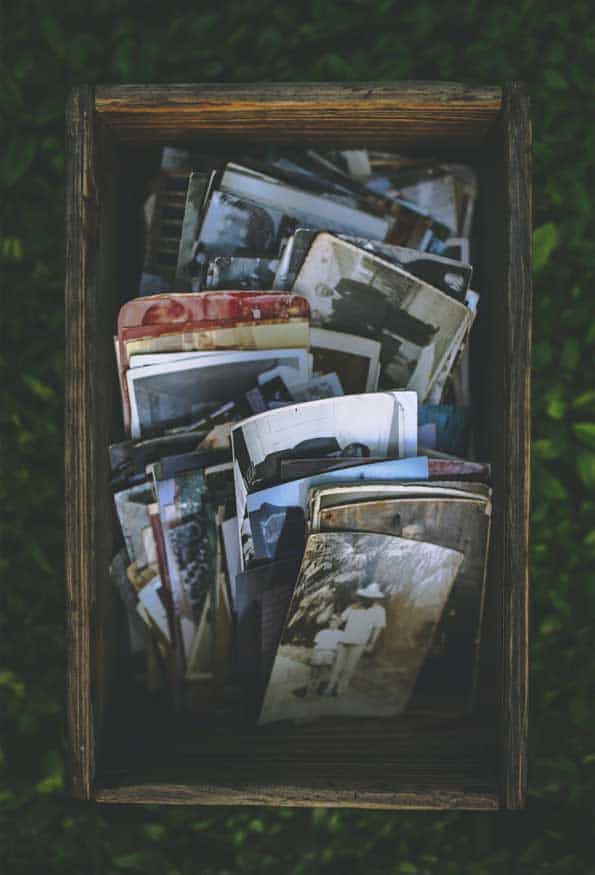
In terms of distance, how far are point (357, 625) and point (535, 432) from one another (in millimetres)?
393

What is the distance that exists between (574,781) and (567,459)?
1.38 feet

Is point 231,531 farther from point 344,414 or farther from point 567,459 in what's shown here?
point 567,459

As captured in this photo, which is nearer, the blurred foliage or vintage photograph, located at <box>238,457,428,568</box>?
vintage photograph, located at <box>238,457,428,568</box>

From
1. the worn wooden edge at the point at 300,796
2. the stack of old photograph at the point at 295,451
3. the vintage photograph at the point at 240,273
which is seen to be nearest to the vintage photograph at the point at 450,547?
the stack of old photograph at the point at 295,451

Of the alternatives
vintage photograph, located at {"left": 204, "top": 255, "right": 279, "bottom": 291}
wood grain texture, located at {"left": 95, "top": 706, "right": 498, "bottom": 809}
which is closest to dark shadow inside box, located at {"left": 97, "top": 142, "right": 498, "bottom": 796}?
wood grain texture, located at {"left": 95, "top": 706, "right": 498, "bottom": 809}

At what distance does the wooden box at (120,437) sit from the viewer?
730 mm

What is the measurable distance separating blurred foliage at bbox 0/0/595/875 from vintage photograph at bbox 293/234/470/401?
24 cm

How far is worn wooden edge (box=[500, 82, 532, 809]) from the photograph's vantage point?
2.39 ft

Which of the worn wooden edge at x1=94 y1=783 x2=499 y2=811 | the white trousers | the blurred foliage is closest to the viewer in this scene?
the worn wooden edge at x1=94 y1=783 x2=499 y2=811

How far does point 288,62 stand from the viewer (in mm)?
1003

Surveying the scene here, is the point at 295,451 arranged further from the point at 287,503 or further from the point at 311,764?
the point at 311,764

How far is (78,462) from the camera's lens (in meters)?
0.75

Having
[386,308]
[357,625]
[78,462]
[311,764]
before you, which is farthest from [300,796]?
[386,308]

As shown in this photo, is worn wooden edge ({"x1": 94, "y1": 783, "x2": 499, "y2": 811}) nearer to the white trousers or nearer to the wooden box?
the wooden box
